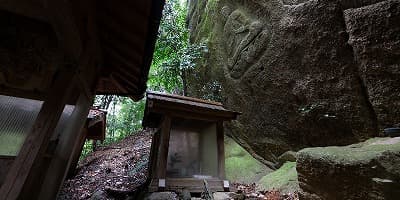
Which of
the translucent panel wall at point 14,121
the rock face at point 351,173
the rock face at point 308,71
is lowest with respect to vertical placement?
the rock face at point 351,173

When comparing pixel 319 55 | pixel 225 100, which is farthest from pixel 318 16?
pixel 225 100

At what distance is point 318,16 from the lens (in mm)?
6992

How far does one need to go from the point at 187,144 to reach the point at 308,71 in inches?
167

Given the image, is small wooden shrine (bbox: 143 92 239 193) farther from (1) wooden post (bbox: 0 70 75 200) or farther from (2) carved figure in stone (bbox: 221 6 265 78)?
(2) carved figure in stone (bbox: 221 6 265 78)

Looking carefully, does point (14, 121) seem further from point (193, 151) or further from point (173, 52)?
point (173, 52)

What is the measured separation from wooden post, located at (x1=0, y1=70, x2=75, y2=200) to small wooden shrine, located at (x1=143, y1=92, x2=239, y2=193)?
86.0 inches

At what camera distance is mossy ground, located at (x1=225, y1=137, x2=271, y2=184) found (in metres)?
8.10

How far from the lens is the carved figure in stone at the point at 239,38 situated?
8992mm

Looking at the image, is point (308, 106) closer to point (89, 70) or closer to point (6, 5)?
point (89, 70)

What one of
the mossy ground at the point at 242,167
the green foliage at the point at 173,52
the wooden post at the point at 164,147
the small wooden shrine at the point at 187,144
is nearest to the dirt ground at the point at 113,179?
the mossy ground at the point at 242,167

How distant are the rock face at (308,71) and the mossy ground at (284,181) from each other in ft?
3.23

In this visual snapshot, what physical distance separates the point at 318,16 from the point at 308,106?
2.65m

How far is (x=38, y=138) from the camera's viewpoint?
10.0 feet

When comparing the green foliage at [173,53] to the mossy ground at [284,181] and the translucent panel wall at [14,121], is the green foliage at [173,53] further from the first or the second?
the translucent panel wall at [14,121]
